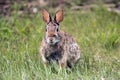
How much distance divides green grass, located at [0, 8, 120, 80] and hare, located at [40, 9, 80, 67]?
0.43 ft

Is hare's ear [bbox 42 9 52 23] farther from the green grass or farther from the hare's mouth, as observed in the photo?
the green grass

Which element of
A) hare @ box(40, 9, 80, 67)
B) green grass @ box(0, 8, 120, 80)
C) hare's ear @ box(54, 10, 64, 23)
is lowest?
green grass @ box(0, 8, 120, 80)

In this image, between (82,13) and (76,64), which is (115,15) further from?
(76,64)

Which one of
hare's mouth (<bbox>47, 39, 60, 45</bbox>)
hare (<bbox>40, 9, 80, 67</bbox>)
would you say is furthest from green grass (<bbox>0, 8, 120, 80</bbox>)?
hare's mouth (<bbox>47, 39, 60, 45</bbox>)

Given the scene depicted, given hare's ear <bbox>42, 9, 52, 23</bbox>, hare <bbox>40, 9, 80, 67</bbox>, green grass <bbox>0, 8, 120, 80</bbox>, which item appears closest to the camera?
green grass <bbox>0, 8, 120, 80</bbox>

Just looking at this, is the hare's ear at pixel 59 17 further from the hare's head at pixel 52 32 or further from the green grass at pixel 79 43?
the green grass at pixel 79 43

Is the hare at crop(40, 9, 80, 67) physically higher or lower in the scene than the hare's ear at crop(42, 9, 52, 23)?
lower

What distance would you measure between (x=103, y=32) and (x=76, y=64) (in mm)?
1501

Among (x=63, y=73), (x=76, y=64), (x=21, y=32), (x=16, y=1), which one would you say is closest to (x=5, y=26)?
(x=21, y=32)

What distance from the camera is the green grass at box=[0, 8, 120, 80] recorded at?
5727mm

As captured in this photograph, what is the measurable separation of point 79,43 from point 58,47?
121 centimetres

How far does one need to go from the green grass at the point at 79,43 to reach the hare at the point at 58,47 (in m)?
0.13

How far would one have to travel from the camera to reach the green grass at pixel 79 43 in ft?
18.8

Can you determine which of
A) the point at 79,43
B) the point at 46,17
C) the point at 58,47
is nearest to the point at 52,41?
the point at 58,47
